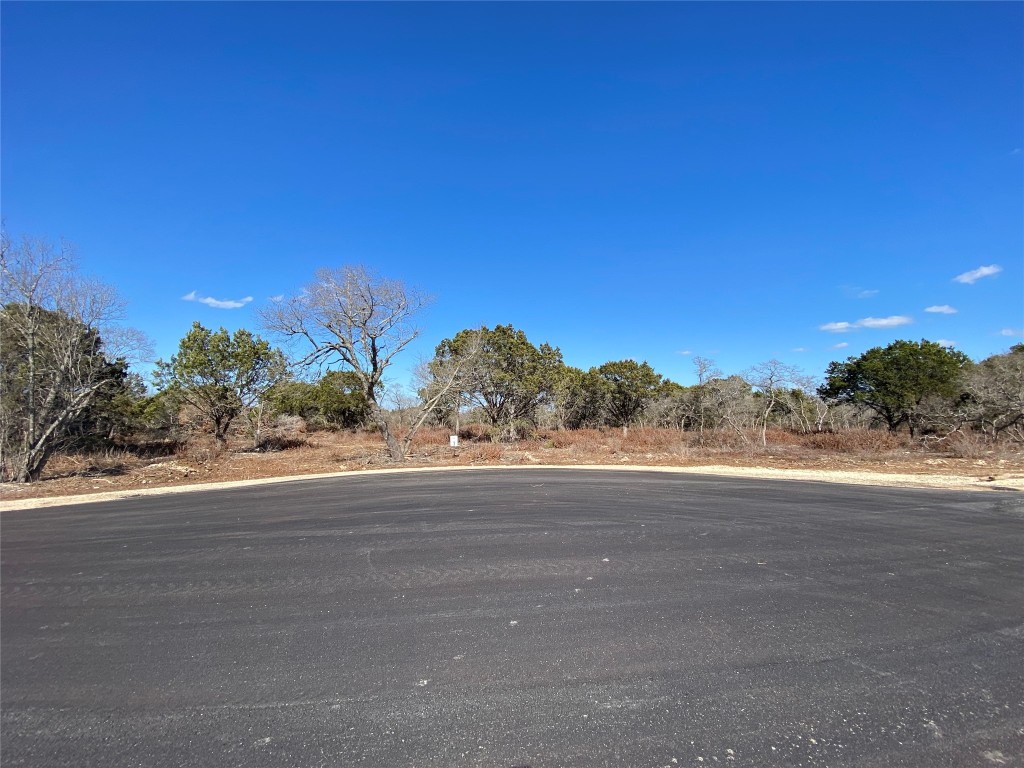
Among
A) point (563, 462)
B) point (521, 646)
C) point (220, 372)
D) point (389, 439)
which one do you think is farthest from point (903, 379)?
point (220, 372)

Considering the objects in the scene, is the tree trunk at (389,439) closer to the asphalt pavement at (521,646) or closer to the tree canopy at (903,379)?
the asphalt pavement at (521,646)

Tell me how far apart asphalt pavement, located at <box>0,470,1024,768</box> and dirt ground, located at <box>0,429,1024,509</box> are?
8405mm

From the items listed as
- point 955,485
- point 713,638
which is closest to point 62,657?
point 713,638

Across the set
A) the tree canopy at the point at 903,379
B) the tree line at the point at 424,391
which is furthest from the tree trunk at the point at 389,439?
the tree canopy at the point at 903,379

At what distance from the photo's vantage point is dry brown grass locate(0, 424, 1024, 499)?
16.9 meters

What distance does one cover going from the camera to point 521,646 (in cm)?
368

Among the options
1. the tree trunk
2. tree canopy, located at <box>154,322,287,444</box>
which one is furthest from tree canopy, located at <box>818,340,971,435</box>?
tree canopy, located at <box>154,322,287,444</box>

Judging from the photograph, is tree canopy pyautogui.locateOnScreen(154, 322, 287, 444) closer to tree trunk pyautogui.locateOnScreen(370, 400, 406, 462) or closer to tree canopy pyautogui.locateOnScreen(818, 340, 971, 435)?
tree trunk pyautogui.locateOnScreen(370, 400, 406, 462)

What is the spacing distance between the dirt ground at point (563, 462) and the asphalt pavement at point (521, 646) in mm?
8405

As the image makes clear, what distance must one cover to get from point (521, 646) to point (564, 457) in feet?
65.1

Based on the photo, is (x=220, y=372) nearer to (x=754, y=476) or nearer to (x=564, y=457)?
(x=564, y=457)

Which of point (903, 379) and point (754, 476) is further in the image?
point (903, 379)

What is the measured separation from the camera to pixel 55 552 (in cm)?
680

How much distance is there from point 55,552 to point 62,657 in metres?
4.41
